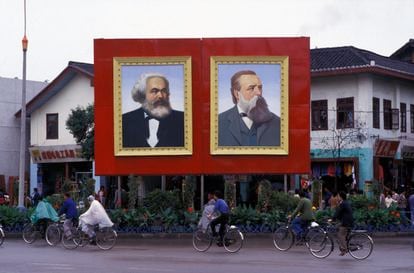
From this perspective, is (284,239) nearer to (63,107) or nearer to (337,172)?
(337,172)

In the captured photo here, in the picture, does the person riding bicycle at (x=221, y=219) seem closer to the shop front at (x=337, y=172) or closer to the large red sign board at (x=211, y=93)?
the large red sign board at (x=211, y=93)

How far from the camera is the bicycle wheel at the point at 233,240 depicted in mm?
24188

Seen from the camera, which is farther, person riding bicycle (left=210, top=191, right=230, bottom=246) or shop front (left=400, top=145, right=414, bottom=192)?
shop front (left=400, top=145, right=414, bottom=192)

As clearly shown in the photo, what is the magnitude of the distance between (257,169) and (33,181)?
2394 cm

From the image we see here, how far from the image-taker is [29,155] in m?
54.9

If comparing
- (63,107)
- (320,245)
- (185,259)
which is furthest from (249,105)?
(63,107)

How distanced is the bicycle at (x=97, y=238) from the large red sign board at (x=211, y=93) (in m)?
7.47

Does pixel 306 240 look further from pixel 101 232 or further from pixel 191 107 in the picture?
pixel 191 107

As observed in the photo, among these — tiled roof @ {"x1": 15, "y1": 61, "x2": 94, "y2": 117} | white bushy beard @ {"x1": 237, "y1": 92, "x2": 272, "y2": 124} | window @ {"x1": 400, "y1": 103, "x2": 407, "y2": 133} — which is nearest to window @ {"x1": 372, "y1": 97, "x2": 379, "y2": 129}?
window @ {"x1": 400, "y1": 103, "x2": 407, "y2": 133}

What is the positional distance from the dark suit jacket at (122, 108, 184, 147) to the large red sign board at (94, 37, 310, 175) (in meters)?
0.20

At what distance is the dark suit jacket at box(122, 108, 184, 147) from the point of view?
3325 centimetres

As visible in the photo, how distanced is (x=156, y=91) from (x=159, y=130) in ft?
4.88

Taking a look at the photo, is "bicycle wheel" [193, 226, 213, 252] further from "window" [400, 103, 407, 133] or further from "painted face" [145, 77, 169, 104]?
"window" [400, 103, 407, 133]

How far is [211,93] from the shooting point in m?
33.2
